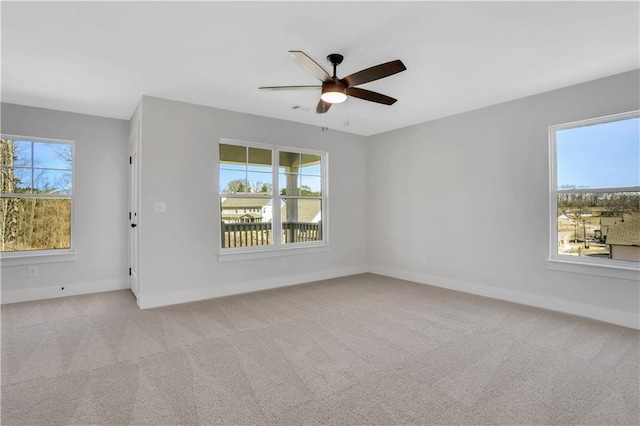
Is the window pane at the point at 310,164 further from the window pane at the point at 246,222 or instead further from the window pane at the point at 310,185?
the window pane at the point at 246,222

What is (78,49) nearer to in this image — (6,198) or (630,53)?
(6,198)

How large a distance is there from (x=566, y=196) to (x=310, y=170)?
3.54 m

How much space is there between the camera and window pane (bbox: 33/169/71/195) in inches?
172

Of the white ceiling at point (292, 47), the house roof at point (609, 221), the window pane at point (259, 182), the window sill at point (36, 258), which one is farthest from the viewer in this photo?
the window pane at point (259, 182)

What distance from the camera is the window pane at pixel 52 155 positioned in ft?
14.3

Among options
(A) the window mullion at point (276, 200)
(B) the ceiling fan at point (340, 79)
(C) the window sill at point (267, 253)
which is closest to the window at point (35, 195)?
Result: (C) the window sill at point (267, 253)

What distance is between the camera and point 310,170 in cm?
554

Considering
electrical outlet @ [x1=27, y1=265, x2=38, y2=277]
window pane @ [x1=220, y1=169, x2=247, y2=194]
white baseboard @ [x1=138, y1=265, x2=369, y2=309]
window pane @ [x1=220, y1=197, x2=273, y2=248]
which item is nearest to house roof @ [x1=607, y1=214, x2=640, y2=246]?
white baseboard @ [x1=138, y1=265, x2=369, y2=309]

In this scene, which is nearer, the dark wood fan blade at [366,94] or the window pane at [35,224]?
the dark wood fan blade at [366,94]

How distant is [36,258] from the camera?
4.25 meters

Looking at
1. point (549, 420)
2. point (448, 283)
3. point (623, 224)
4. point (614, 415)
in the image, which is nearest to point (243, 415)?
point (549, 420)

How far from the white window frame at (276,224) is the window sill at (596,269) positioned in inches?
126

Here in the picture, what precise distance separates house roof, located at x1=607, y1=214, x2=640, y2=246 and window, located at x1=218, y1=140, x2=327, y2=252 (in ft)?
12.3

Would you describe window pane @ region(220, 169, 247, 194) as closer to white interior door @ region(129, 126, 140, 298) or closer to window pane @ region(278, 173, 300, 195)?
window pane @ region(278, 173, 300, 195)
